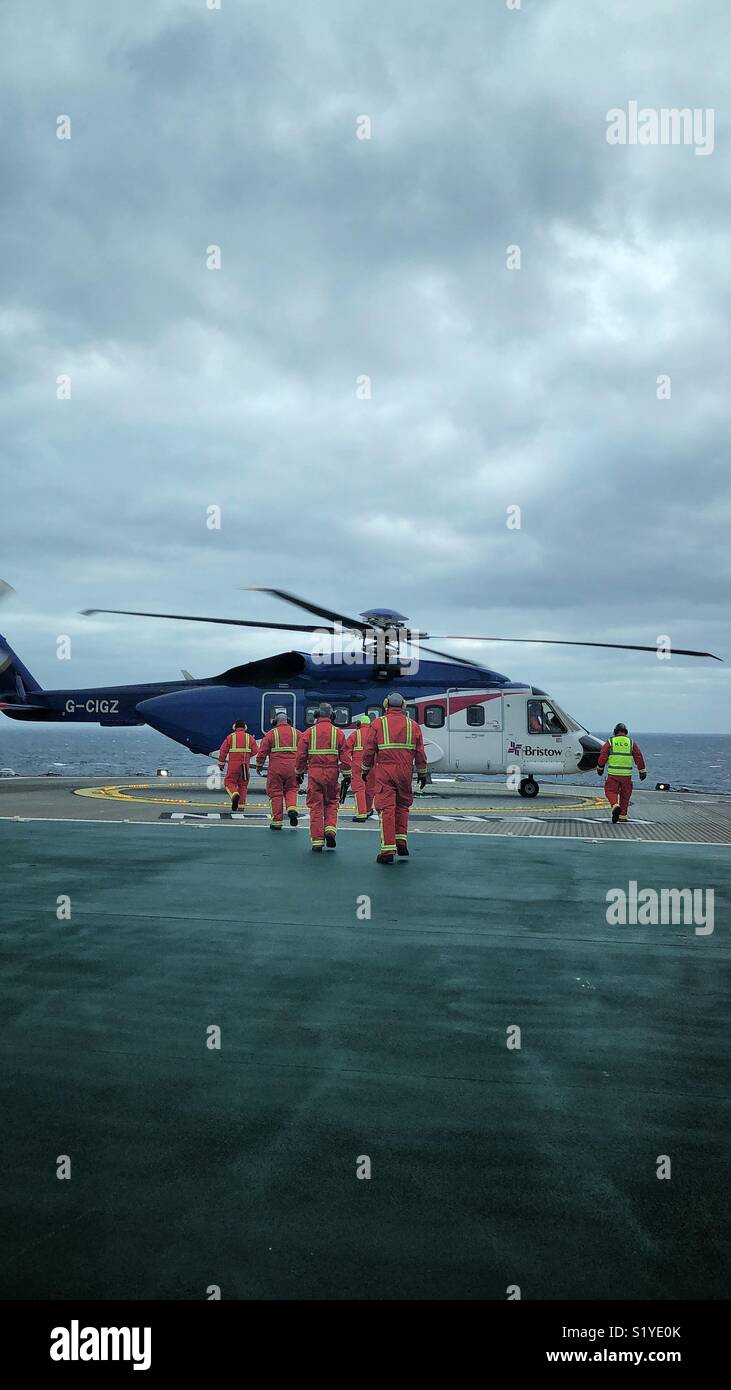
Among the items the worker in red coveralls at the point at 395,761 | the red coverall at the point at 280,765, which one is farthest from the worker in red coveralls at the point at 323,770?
the red coverall at the point at 280,765

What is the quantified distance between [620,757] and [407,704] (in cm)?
789

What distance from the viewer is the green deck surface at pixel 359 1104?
7.93 feet

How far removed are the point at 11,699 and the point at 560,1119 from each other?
83.7ft

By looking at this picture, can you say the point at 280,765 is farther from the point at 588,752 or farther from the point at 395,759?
the point at 588,752

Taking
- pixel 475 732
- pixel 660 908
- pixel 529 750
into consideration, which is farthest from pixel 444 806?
pixel 660 908

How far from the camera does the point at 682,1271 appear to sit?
2.37 metres

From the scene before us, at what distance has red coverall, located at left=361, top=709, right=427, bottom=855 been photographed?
34.6 ft

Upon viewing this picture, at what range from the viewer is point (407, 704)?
879 inches

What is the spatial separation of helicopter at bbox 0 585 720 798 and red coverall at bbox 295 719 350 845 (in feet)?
26.9

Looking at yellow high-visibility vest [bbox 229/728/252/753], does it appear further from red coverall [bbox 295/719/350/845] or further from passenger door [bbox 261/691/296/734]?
passenger door [bbox 261/691/296/734]

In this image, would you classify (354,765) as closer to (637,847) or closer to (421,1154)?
(637,847)
